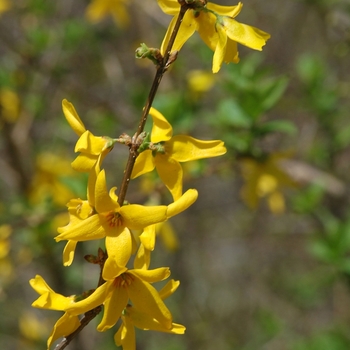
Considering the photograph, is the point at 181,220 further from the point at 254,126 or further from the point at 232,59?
the point at 232,59

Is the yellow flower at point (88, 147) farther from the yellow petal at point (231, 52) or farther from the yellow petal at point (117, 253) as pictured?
the yellow petal at point (231, 52)

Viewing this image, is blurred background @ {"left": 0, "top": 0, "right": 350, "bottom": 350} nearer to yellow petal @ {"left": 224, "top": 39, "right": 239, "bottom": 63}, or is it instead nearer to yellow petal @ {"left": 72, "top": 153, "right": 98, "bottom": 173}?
yellow petal @ {"left": 224, "top": 39, "right": 239, "bottom": 63}

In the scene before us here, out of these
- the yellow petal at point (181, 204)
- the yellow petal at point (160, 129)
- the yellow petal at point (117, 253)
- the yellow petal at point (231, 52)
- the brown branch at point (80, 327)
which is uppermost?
the yellow petal at point (231, 52)

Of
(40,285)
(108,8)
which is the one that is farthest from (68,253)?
(108,8)

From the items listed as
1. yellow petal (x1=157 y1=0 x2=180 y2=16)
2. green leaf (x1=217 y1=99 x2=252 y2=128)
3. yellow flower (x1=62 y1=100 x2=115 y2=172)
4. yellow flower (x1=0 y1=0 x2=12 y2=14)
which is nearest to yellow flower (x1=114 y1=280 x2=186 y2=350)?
yellow flower (x1=62 y1=100 x2=115 y2=172)

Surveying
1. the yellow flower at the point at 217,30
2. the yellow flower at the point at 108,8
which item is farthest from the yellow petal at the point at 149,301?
the yellow flower at the point at 108,8

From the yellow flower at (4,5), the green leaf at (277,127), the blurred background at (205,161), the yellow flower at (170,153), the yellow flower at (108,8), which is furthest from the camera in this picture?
the yellow flower at (4,5)
